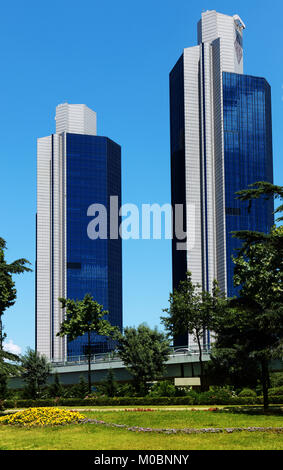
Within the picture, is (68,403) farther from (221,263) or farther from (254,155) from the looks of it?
(254,155)

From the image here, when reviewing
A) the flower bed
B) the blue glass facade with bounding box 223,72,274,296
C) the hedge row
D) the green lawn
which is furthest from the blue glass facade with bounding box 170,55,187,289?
the green lawn

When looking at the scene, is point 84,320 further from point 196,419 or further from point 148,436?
point 148,436

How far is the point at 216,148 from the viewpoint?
18400cm

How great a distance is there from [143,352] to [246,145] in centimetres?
12771

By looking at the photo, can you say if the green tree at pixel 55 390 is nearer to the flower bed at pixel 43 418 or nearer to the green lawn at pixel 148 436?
the flower bed at pixel 43 418

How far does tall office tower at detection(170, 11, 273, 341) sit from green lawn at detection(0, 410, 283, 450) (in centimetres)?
13641

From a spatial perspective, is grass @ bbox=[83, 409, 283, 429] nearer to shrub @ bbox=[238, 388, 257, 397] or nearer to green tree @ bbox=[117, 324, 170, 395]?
shrub @ bbox=[238, 388, 257, 397]

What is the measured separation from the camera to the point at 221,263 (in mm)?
172625

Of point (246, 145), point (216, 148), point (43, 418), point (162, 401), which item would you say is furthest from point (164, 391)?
point (246, 145)

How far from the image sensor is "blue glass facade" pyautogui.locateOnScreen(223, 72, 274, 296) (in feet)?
582

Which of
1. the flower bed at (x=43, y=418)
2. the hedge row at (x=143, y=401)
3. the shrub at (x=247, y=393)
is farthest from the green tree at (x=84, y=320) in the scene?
the flower bed at (x=43, y=418)

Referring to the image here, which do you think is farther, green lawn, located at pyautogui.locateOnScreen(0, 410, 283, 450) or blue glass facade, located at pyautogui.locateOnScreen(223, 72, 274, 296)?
blue glass facade, located at pyautogui.locateOnScreen(223, 72, 274, 296)
